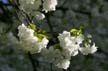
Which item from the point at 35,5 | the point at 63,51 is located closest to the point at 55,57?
the point at 63,51

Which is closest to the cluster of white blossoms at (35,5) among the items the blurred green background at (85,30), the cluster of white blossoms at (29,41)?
the cluster of white blossoms at (29,41)

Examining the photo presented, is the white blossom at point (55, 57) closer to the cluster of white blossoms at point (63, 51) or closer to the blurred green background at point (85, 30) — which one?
the cluster of white blossoms at point (63, 51)

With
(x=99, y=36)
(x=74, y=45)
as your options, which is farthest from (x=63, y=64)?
(x=99, y=36)

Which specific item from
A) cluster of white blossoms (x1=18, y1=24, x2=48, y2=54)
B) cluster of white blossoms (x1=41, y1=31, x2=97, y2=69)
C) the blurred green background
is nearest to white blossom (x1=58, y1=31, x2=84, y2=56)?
cluster of white blossoms (x1=41, y1=31, x2=97, y2=69)

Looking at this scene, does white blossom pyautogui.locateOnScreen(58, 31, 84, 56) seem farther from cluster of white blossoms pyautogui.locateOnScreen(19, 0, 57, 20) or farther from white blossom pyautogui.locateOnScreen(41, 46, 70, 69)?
cluster of white blossoms pyautogui.locateOnScreen(19, 0, 57, 20)

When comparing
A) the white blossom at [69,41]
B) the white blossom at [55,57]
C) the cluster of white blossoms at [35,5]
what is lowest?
the white blossom at [55,57]

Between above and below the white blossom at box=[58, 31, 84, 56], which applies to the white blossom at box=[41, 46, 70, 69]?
below

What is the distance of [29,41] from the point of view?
2.91 metres

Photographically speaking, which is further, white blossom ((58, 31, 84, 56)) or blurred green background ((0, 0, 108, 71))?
blurred green background ((0, 0, 108, 71))

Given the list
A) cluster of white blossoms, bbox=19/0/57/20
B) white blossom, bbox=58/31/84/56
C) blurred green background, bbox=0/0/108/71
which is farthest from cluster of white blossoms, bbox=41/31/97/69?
blurred green background, bbox=0/0/108/71

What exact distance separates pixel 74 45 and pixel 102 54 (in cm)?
420

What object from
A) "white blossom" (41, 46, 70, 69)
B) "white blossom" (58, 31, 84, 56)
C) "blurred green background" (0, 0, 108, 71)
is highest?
"blurred green background" (0, 0, 108, 71)

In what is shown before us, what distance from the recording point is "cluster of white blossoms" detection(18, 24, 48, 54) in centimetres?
286

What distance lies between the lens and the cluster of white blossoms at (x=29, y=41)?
286 cm
